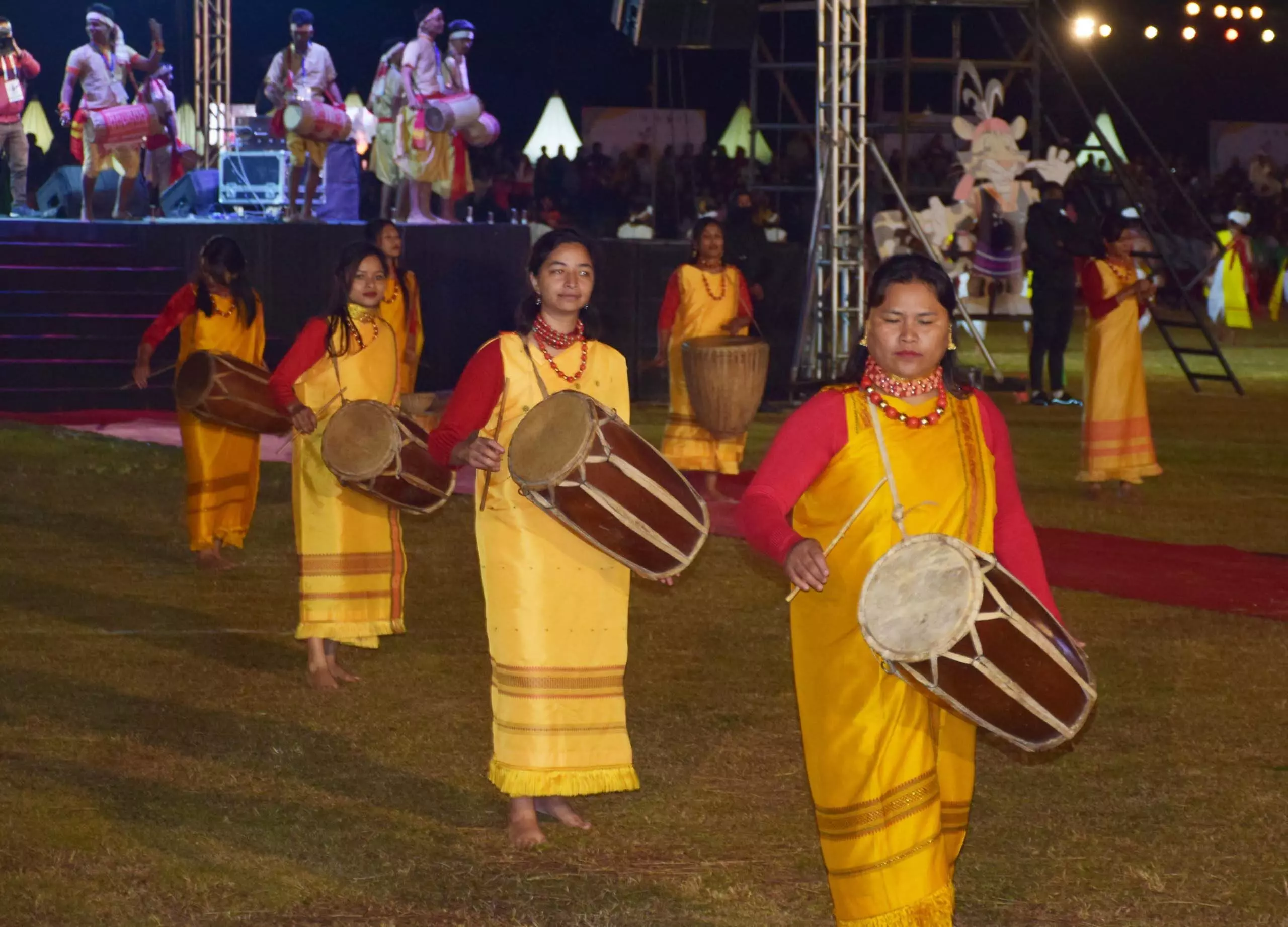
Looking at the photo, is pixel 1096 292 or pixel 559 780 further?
pixel 1096 292

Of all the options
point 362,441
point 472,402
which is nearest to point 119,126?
point 362,441

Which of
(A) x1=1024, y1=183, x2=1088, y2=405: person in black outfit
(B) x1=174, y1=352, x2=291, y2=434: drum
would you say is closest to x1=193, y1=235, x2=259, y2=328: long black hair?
(B) x1=174, y1=352, x2=291, y2=434: drum

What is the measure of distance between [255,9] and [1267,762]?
1917 cm

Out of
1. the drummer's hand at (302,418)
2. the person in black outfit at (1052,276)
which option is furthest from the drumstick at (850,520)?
the person in black outfit at (1052,276)

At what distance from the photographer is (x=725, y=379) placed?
9.62 meters

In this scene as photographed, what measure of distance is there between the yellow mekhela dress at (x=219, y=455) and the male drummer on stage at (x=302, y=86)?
7.16 m

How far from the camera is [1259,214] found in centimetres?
2469

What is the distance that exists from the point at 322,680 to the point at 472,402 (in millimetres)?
2049

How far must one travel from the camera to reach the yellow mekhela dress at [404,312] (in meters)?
8.89

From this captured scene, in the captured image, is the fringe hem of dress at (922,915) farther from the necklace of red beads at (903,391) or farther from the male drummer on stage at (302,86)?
the male drummer on stage at (302,86)

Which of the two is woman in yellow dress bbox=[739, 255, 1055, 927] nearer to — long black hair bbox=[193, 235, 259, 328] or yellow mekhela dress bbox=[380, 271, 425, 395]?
yellow mekhela dress bbox=[380, 271, 425, 395]

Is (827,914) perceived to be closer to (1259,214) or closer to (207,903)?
(207,903)

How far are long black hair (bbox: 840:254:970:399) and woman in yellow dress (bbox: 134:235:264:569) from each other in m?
5.17

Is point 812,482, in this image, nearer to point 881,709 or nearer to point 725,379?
point 881,709
